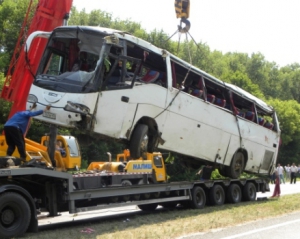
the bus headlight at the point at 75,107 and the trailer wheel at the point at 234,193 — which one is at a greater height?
the bus headlight at the point at 75,107

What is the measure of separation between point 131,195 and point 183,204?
10.7 ft

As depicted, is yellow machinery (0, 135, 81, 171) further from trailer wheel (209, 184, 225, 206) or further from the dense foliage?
trailer wheel (209, 184, 225, 206)

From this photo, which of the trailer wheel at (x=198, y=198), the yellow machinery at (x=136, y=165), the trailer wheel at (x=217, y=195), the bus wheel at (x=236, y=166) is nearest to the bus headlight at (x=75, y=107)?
the yellow machinery at (x=136, y=165)

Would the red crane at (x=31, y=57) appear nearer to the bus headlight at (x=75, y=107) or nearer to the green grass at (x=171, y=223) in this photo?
the bus headlight at (x=75, y=107)

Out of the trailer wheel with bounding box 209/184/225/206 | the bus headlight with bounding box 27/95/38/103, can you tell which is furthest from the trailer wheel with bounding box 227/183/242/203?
the bus headlight with bounding box 27/95/38/103

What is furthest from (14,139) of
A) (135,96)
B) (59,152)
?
(135,96)

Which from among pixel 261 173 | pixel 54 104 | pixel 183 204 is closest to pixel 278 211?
pixel 183 204

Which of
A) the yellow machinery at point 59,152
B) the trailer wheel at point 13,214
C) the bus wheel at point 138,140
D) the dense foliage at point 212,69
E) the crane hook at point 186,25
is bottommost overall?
the trailer wheel at point 13,214

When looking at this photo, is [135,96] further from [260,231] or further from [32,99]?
[260,231]

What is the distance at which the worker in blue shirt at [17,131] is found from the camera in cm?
1088

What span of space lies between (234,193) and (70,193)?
836 cm

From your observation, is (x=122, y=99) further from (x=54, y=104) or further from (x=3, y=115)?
(x=3, y=115)

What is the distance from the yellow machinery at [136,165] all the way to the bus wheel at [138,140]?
0.89ft

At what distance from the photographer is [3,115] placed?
2812cm
